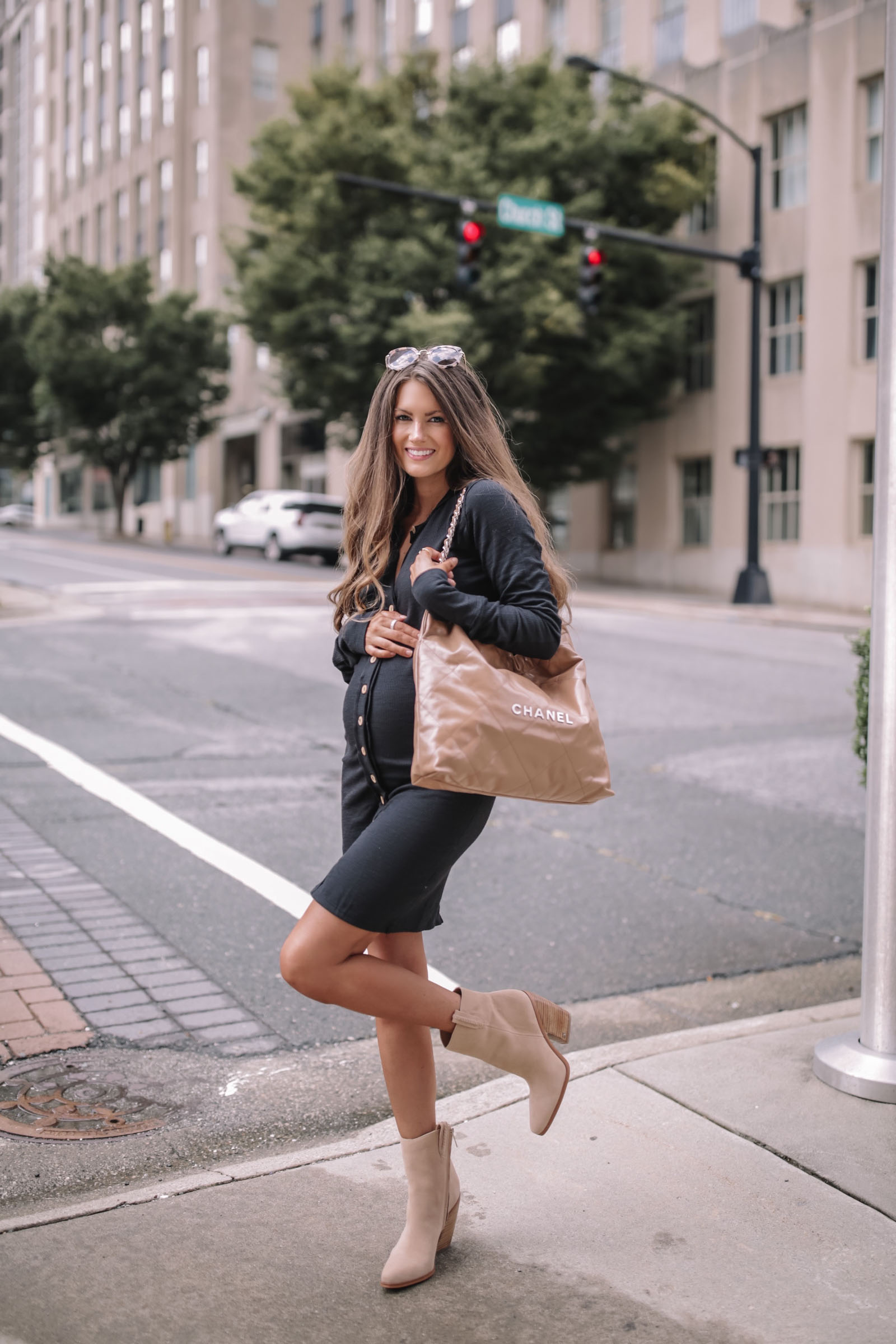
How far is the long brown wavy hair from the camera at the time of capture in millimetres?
3018

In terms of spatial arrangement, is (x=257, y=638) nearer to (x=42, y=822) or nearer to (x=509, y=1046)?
(x=42, y=822)

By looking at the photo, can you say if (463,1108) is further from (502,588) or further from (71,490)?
(71,490)

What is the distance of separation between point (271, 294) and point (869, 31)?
42.5 feet

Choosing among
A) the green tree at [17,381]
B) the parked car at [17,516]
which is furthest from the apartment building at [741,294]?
the parked car at [17,516]

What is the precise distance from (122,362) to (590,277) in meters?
28.2

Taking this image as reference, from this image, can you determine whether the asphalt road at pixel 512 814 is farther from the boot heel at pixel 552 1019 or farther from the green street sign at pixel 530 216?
the green street sign at pixel 530 216

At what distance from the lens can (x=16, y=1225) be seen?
3.01 metres

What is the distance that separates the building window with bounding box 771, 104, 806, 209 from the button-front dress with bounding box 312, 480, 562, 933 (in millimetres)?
26717

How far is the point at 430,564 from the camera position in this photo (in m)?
2.86

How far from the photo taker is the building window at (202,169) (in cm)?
5241

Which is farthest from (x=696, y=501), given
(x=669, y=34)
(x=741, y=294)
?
(x=669, y=34)

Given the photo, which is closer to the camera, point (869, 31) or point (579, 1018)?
point (579, 1018)

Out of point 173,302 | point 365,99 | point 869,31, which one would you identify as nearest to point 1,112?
point 173,302

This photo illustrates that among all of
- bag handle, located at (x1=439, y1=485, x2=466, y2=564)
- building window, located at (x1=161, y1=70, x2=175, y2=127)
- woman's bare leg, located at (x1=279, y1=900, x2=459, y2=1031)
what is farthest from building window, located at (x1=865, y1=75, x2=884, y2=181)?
building window, located at (x1=161, y1=70, x2=175, y2=127)
